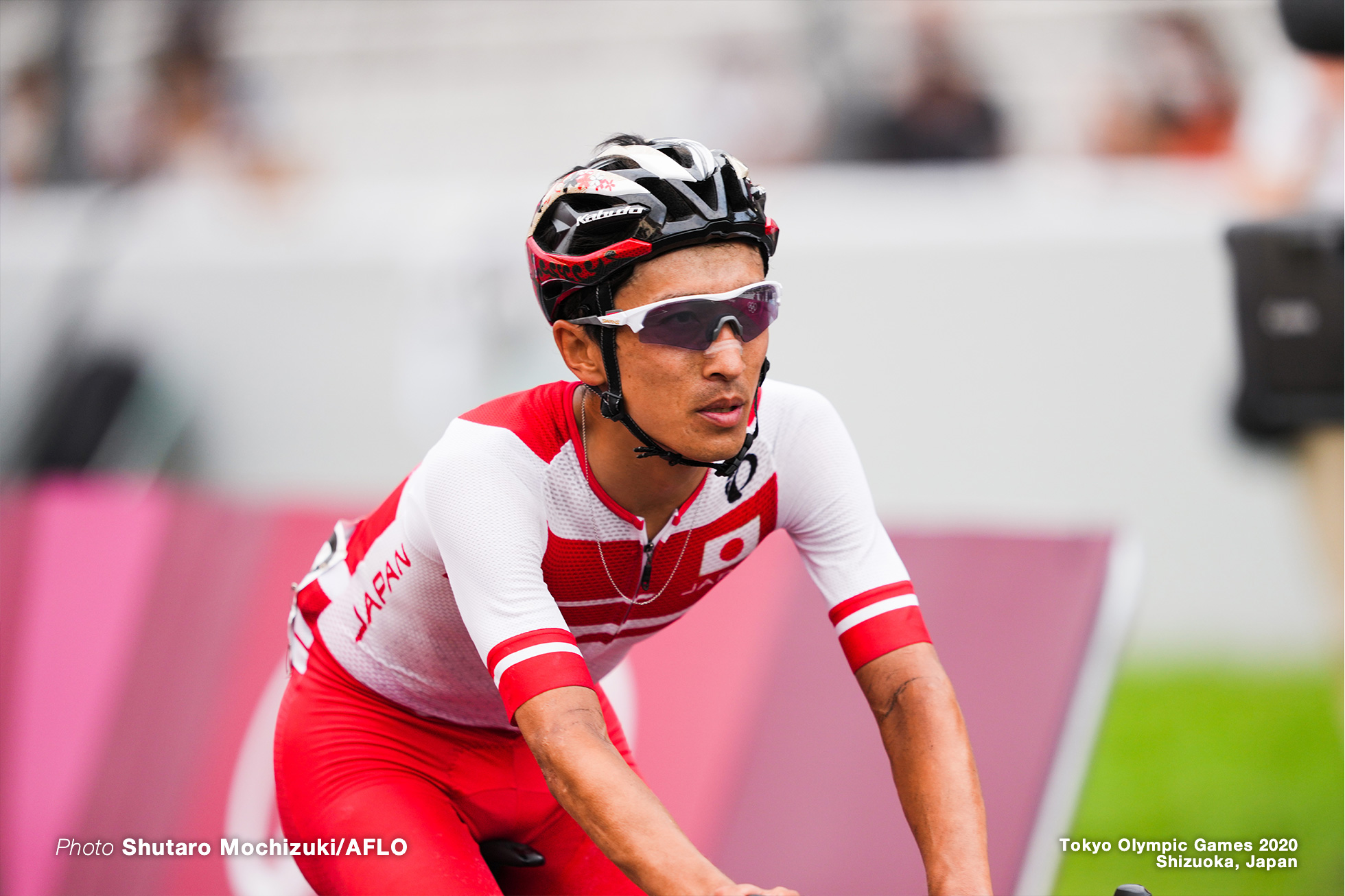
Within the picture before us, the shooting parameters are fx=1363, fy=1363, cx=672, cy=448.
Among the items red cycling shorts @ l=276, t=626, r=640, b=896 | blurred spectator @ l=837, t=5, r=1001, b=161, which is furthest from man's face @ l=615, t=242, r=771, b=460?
blurred spectator @ l=837, t=5, r=1001, b=161

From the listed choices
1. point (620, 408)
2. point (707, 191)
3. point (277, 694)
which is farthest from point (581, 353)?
point (277, 694)

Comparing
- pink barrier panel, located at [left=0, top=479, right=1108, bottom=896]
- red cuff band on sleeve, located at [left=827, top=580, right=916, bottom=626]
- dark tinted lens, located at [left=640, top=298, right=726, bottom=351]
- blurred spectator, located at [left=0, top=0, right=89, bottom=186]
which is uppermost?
blurred spectator, located at [left=0, top=0, right=89, bottom=186]

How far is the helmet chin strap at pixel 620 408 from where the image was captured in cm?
245

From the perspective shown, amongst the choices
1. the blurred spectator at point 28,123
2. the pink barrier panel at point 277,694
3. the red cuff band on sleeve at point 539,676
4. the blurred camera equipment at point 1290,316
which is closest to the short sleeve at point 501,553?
the red cuff band on sleeve at point 539,676

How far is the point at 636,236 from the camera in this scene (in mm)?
2383

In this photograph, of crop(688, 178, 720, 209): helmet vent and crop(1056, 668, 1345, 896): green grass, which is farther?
crop(1056, 668, 1345, 896): green grass

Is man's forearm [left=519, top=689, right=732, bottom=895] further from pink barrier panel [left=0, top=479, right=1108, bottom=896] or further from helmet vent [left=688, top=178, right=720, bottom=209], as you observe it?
pink barrier panel [left=0, top=479, right=1108, bottom=896]

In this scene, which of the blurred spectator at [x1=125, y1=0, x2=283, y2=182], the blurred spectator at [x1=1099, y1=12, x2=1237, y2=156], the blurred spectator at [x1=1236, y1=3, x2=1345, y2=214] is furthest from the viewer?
the blurred spectator at [x1=125, y1=0, x2=283, y2=182]

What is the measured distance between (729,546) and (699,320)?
0.60 meters

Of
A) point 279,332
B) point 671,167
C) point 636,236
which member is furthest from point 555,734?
point 279,332

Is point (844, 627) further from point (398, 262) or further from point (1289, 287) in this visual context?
point (398, 262)

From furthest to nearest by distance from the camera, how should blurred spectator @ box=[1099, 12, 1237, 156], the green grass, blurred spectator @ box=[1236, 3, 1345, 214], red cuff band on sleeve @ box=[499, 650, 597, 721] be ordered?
blurred spectator @ box=[1099, 12, 1237, 156] → blurred spectator @ box=[1236, 3, 1345, 214] → the green grass → red cuff band on sleeve @ box=[499, 650, 597, 721]

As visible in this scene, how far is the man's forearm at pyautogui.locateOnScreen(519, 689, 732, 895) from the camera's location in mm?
2129

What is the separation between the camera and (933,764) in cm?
250
